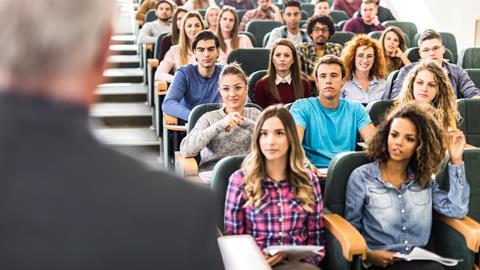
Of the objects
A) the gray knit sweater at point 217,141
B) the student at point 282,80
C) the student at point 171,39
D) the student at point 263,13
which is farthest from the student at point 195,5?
the gray knit sweater at point 217,141

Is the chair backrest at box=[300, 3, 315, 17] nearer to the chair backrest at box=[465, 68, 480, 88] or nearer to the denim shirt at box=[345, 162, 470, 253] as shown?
the chair backrest at box=[465, 68, 480, 88]

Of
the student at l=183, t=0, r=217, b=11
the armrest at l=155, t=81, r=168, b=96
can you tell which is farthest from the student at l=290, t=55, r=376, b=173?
the student at l=183, t=0, r=217, b=11

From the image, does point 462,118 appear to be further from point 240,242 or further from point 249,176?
point 240,242

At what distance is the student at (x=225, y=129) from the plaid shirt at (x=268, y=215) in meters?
0.74

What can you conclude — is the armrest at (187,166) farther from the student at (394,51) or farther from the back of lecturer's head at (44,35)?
the back of lecturer's head at (44,35)

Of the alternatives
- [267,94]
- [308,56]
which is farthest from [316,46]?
[267,94]

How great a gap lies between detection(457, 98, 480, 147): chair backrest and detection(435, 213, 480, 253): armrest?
1213mm

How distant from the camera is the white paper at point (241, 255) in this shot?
0.75m

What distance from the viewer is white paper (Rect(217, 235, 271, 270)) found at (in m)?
0.75

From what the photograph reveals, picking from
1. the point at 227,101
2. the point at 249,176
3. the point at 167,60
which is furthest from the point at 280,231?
the point at 167,60

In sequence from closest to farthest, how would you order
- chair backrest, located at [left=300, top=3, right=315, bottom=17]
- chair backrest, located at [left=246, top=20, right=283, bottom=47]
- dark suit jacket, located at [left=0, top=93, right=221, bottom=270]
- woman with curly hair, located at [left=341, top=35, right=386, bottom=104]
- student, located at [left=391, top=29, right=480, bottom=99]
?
dark suit jacket, located at [left=0, top=93, right=221, bottom=270], student, located at [left=391, top=29, right=480, bottom=99], woman with curly hair, located at [left=341, top=35, right=386, bottom=104], chair backrest, located at [left=246, top=20, right=283, bottom=47], chair backrest, located at [left=300, top=3, right=315, bottom=17]

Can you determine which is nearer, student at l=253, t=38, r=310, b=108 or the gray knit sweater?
the gray knit sweater

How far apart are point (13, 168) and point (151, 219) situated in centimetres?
10

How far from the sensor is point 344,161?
279 cm
